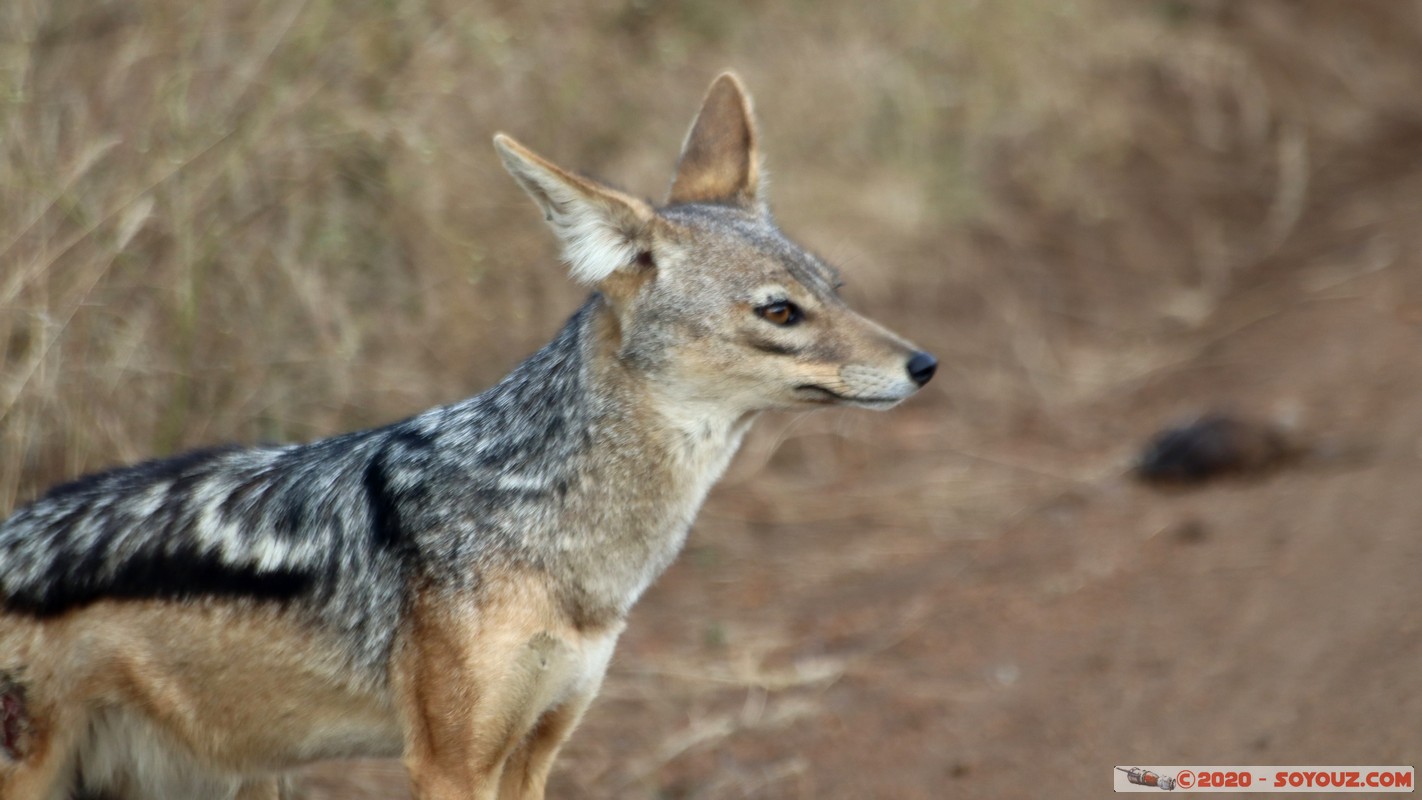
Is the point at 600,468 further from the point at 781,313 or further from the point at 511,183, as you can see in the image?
the point at 511,183

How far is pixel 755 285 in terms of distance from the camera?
5.17 metres

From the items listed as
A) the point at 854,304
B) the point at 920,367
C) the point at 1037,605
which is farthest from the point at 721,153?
the point at 854,304

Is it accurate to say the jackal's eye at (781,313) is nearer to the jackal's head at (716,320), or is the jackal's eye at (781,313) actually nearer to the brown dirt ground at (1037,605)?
the jackal's head at (716,320)

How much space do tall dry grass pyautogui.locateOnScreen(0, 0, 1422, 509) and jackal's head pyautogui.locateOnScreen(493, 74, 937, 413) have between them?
316cm

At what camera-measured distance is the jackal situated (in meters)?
4.77

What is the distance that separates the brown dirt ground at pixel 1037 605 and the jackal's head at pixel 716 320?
2277 mm

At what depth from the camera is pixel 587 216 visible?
16.5 feet

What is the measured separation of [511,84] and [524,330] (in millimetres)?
1695

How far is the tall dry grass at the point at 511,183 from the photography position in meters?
7.46

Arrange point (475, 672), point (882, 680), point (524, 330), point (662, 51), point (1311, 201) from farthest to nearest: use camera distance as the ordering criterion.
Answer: point (1311, 201), point (662, 51), point (524, 330), point (882, 680), point (475, 672)

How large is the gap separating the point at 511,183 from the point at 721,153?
14.2ft

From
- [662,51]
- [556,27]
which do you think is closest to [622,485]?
[556,27]

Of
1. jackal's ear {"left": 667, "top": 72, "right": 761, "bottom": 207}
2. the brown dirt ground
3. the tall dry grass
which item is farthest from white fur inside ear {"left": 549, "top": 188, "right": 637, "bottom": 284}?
the tall dry grass

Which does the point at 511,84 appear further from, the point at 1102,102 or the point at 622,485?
the point at 1102,102
